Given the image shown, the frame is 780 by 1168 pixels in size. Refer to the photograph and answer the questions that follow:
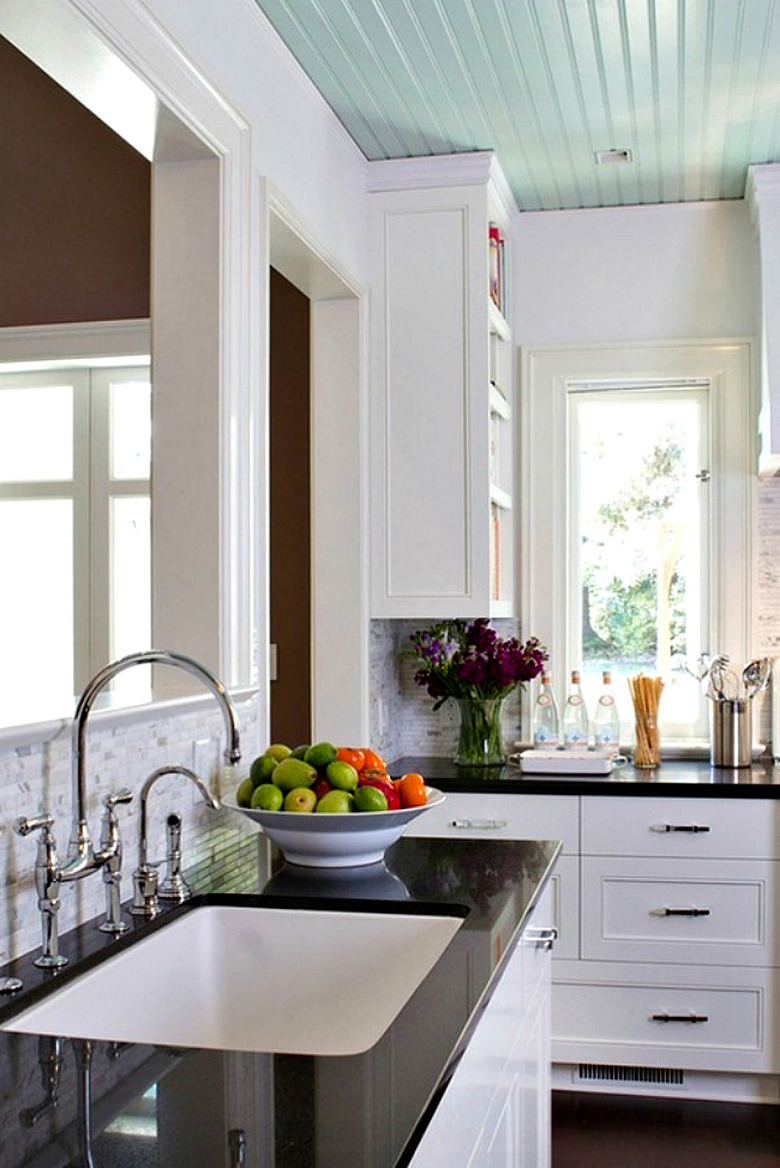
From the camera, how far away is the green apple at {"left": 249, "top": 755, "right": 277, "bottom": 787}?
227cm

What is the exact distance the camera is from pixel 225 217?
2506 millimetres

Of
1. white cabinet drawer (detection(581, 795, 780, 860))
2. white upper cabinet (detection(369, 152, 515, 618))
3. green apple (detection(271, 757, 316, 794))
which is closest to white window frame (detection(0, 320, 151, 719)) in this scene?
white upper cabinet (detection(369, 152, 515, 618))

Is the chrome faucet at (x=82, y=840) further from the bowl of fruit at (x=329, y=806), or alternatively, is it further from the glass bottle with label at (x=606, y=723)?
the glass bottle with label at (x=606, y=723)

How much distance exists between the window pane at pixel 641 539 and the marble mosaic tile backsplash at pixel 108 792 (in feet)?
6.09

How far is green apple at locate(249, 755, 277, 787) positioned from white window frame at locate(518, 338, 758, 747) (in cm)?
198

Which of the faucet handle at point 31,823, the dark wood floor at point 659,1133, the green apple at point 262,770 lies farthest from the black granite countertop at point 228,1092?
the dark wood floor at point 659,1133

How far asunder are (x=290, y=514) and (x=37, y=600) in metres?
0.82

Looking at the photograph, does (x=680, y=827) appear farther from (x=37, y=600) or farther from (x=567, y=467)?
(x=37, y=600)

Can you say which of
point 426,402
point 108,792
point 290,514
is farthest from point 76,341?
point 108,792

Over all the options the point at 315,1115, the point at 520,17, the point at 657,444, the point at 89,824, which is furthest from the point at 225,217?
the point at 657,444

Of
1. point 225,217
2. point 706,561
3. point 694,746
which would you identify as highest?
point 225,217

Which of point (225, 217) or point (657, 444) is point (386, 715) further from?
point (225, 217)

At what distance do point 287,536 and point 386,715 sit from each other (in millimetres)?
610

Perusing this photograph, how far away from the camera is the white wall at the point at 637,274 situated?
162 inches
